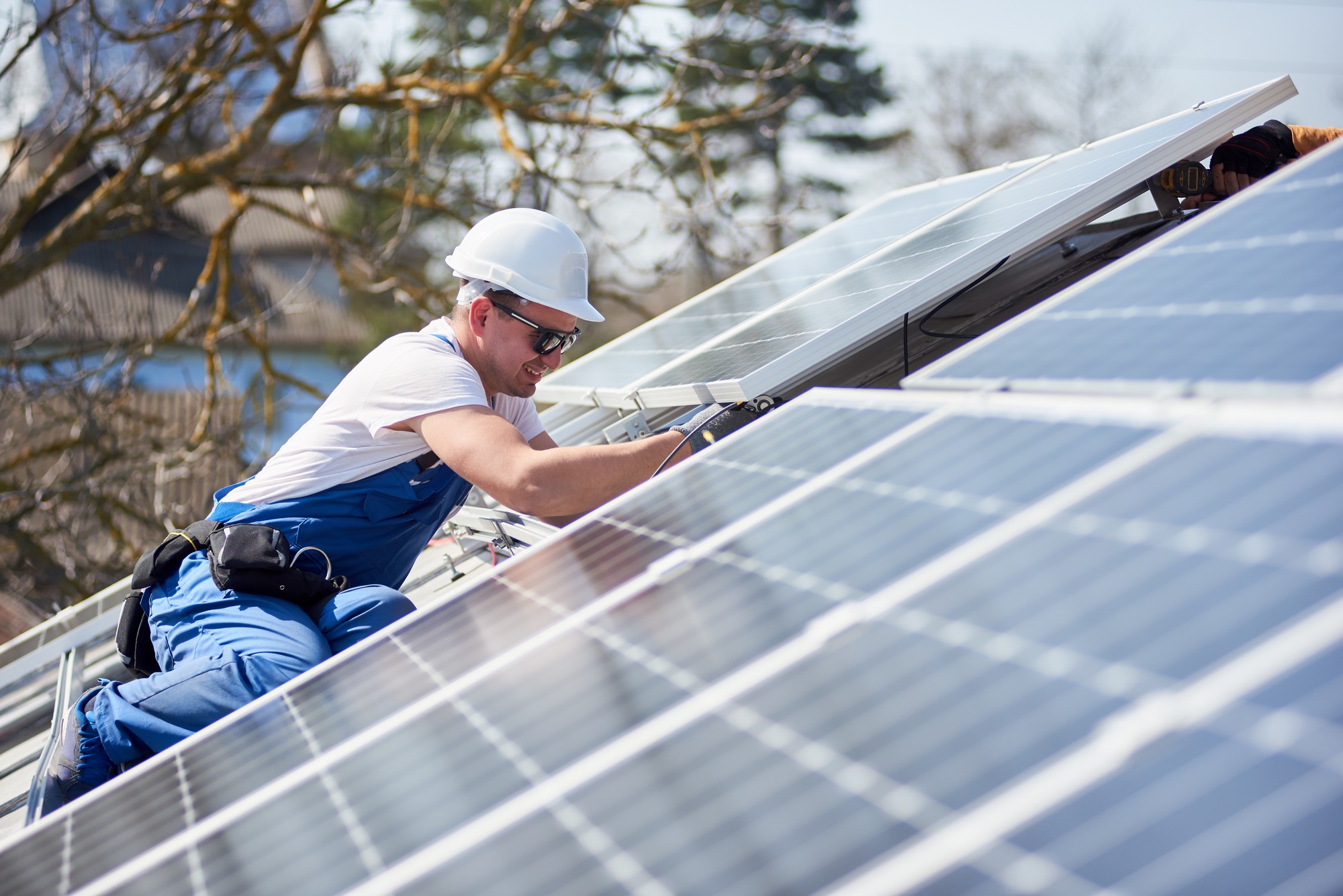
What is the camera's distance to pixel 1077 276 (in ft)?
16.4

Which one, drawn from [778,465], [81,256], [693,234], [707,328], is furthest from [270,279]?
[778,465]

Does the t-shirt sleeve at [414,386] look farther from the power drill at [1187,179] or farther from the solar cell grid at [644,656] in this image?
the power drill at [1187,179]

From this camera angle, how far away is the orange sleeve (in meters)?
5.25

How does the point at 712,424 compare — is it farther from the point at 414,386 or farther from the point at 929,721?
the point at 929,721

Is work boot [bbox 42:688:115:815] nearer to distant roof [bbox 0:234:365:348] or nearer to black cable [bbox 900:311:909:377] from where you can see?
A: black cable [bbox 900:311:909:377]

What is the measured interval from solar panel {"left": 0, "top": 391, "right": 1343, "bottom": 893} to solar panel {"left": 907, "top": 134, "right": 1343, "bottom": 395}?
0.49ft

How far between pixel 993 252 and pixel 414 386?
2.17 m

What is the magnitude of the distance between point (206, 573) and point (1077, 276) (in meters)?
3.99

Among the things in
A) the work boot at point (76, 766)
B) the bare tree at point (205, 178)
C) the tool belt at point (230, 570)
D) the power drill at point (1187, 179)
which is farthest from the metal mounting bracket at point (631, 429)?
the bare tree at point (205, 178)

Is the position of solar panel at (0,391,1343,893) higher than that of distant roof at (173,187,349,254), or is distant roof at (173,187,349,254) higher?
distant roof at (173,187,349,254)

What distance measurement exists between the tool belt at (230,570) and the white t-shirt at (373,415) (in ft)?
0.76

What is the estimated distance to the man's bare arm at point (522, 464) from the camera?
3.64 m

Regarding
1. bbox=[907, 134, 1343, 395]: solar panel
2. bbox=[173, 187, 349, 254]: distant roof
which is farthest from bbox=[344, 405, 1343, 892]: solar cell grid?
bbox=[173, 187, 349, 254]: distant roof

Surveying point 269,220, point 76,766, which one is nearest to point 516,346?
point 76,766
